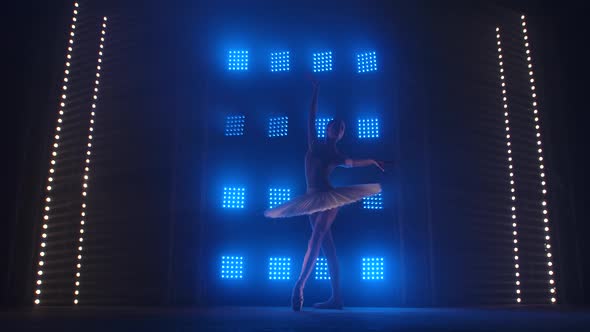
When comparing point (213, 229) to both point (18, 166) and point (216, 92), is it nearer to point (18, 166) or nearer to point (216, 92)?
point (216, 92)

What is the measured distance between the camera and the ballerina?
6426 mm

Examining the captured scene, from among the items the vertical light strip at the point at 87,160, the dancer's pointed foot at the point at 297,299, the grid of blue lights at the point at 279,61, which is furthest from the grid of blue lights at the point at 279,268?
the grid of blue lights at the point at 279,61

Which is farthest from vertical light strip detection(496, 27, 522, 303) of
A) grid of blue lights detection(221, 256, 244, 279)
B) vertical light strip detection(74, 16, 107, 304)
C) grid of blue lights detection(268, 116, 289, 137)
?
vertical light strip detection(74, 16, 107, 304)

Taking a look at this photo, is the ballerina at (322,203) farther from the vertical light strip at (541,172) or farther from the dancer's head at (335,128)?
the vertical light strip at (541,172)

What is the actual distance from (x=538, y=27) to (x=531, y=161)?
2999mm

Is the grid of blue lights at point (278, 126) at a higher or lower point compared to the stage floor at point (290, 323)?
higher

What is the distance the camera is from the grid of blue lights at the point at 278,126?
29.7 feet

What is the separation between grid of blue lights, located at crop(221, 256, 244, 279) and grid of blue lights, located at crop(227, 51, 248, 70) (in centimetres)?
387

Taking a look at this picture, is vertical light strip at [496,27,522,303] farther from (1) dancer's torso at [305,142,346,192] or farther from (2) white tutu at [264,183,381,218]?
(1) dancer's torso at [305,142,346,192]

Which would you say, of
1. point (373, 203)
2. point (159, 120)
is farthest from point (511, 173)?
point (159, 120)

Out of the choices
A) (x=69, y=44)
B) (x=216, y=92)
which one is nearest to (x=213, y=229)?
(x=216, y=92)

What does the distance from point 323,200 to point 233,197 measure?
9.37 ft

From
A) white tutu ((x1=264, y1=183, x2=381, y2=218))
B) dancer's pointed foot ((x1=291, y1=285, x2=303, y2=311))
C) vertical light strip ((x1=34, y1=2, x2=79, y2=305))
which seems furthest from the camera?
vertical light strip ((x1=34, y1=2, x2=79, y2=305))

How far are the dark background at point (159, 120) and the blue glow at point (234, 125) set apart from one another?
2.87 ft
